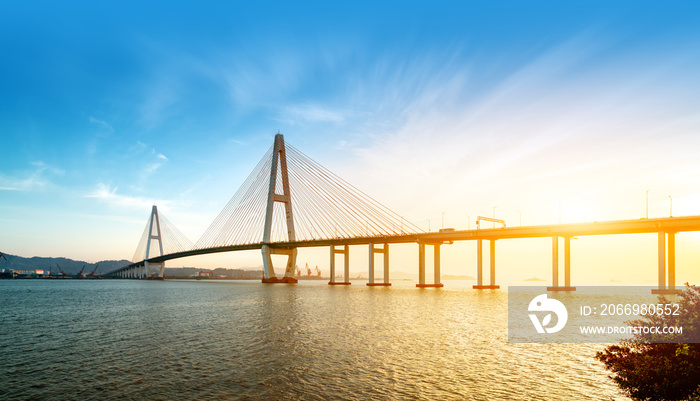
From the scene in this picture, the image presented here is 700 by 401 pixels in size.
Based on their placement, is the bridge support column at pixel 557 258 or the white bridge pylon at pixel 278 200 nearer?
the bridge support column at pixel 557 258

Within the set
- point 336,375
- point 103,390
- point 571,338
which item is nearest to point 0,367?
point 103,390

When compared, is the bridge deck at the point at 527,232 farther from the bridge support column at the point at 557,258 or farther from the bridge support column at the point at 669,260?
the bridge support column at the point at 557,258

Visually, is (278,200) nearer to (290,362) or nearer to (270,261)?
(270,261)

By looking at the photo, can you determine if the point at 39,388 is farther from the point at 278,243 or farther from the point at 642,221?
the point at 278,243

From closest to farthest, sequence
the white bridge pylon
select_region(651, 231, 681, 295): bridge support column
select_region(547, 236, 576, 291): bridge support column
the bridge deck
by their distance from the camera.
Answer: the bridge deck → select_region(651, 231, 681, 295): bridge support column → select_region(547, 236, 576, 291): bridge support column → the white bridge pylon

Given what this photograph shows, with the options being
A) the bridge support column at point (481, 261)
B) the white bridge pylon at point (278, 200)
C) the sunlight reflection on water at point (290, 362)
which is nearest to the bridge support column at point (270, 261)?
the white bridge pylon at point (278, 200)

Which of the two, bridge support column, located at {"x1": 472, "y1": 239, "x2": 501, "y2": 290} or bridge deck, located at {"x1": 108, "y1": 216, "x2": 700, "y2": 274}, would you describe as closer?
bridge deck, located at {"x1": 108, "y1": 216, "x2": 700, "y2": 274}

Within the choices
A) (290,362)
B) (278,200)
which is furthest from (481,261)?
(290,362)

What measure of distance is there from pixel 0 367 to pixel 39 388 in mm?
6055

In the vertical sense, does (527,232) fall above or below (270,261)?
above

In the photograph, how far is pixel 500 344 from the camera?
2795cm

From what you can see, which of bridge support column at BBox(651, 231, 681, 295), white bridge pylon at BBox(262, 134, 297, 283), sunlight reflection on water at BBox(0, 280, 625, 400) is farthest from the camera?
white bridge pylon at BBox(262, 134, 297, 283)

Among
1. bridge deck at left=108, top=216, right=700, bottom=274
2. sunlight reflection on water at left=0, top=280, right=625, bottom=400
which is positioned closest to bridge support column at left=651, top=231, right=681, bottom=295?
bridge deck at left=108, top=216, right=700, bottom=274

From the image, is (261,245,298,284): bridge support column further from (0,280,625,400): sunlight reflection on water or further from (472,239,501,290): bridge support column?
(0,280,625,400): sunlight reflection on water
